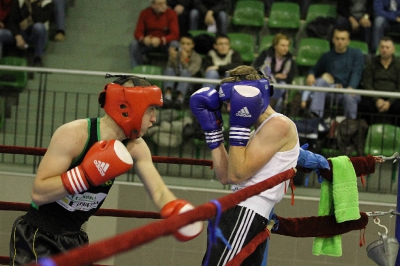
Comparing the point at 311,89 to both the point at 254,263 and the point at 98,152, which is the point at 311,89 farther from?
the point at 98,152

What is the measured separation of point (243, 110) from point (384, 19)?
447cm

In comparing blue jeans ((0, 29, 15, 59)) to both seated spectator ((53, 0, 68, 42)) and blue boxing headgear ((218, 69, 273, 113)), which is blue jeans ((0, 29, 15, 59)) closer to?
seated spectator ((53, 0, 68, 42))

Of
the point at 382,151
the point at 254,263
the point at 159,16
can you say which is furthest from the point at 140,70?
the point at 254,263

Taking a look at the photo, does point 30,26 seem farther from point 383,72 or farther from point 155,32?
point 383,72

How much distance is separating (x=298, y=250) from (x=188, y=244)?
32.3 inches

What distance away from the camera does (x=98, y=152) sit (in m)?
1.89

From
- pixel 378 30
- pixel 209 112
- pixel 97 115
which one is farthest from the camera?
pixel 378 30

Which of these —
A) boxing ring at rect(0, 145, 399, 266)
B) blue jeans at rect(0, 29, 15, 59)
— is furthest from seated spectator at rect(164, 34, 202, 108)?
boxing ring at rect(0, 145, 399, 266)

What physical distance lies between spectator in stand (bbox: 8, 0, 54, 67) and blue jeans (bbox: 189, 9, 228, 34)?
1.53 m

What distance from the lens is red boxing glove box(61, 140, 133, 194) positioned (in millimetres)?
1873

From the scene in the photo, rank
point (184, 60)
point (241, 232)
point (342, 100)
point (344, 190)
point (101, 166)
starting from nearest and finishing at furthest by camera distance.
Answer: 1. point (101, 166)
2. point (241, 232)
3. point (344, 190)
4. point (342, 100)
5. point (184, 60)

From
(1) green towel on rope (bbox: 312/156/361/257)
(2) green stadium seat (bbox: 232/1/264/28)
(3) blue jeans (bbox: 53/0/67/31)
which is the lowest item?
(1) green towel on rope (bbox: 312/156/361/257)

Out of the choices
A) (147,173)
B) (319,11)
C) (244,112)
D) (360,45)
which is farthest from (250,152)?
(319,11)

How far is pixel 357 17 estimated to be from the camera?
6.57 m
